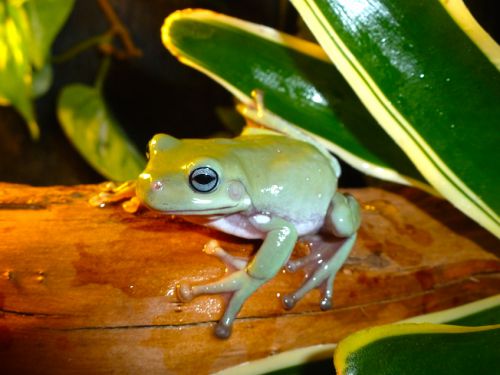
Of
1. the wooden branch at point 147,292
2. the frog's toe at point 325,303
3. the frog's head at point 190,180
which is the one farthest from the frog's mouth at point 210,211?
the frog's toe at point 325,303

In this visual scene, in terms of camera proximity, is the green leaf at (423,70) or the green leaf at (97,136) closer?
the green leaf at (423,70)

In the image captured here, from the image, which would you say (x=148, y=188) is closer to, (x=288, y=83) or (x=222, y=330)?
(x=222, y=330)

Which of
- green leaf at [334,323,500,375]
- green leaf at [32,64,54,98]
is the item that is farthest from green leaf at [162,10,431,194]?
green leaf at [32,64,54,98]

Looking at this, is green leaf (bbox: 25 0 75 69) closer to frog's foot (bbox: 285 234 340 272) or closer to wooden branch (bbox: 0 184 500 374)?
wooden branch (bbox: 0 184 500 374)

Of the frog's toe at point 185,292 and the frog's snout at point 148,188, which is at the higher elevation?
the frog's snout at point 148,188

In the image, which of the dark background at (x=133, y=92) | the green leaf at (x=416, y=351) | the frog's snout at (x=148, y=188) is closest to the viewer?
the green leaf at (x=416, y=351)

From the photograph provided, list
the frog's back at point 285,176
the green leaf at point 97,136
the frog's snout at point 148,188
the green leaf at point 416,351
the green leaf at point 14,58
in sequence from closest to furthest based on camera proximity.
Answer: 1. the green leaf at point 416,351
2. the frog's snout at point 148,188
3. the frog's back at point 285,176
4. the green leaf at point 14,58
5. the green leaf at point 97,136

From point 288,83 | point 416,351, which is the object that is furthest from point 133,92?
point 416,351

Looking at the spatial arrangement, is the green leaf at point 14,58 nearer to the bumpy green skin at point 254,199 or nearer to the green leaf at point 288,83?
the green leaf at point 288,83
